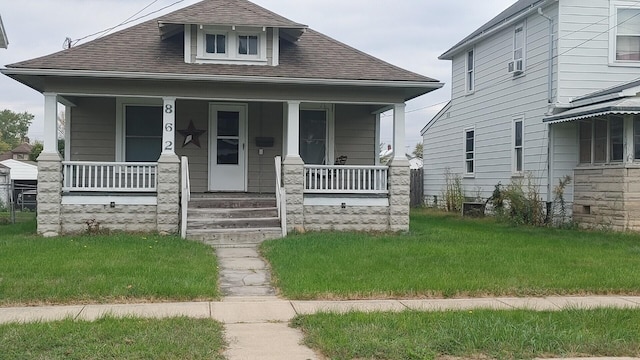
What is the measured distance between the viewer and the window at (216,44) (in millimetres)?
14977

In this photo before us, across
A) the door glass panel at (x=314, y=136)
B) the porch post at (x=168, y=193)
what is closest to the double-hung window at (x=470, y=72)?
the door glass panel at (x=314, y=136)

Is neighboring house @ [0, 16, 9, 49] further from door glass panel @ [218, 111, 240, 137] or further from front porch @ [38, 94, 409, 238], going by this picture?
door glass panel @ [218, 111, 240, 137]

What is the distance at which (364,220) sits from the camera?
14641 mm

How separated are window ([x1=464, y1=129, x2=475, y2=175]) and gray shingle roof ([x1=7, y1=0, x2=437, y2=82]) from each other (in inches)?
328

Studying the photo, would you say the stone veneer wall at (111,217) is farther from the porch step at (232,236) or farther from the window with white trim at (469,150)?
the window with white trim at (469,150)

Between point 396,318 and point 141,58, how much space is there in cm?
1016

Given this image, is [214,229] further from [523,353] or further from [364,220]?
[523,353]

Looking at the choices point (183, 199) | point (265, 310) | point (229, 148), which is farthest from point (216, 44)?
point (265, 310)

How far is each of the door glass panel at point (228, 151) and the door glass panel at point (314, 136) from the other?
1.81 meters

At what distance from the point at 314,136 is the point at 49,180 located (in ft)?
22.2

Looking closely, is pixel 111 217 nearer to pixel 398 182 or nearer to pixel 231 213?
pixel 231 213

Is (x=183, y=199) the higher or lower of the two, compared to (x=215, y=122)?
lower

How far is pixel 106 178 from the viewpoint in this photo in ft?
47.3

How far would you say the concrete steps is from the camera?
43.3ft
